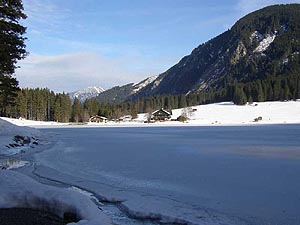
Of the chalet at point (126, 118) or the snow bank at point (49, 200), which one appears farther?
the chalet at point (126, 118)

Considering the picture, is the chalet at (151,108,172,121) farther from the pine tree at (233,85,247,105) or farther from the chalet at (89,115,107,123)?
the pine tree at (233,85,247,105)

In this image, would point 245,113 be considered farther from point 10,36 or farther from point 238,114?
point 10,36

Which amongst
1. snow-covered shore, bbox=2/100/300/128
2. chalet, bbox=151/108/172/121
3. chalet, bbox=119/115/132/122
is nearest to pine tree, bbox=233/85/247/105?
snow-covered shore, bbox=2/100/300/128

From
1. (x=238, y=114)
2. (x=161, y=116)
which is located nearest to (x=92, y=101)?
(x=161, y=116)

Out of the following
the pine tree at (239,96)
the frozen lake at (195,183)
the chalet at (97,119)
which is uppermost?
the pine tree at (239,96)

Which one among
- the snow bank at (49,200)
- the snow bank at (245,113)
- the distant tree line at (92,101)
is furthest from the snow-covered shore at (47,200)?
the distant tree line at (92,101)

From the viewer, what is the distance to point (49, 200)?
1037 cm

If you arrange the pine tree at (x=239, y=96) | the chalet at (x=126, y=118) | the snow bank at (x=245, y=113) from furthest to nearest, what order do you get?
the pine tree at (x=239, y=96), the chalet at (x=126, y=118), the snow bank at (x=245, y=113)

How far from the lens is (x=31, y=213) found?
9.41m

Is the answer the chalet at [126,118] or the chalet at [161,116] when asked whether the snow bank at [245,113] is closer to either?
the chalet at [161,116]

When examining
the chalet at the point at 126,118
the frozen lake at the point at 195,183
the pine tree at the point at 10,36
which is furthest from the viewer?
the chalet at the point at 126,118

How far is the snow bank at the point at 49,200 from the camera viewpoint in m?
9.47

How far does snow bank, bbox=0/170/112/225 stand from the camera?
373 inches

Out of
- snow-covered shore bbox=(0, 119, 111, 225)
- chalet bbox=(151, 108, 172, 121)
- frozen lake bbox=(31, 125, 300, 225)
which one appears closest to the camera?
snow-covered shore bbox=(0, 119, 111, 225)
